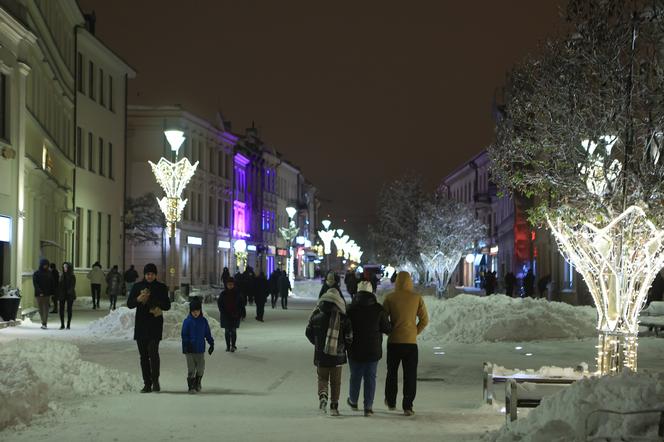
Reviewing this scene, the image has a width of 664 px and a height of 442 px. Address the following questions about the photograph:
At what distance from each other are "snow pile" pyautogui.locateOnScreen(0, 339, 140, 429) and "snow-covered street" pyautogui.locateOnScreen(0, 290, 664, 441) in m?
0.18

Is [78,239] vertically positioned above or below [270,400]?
above

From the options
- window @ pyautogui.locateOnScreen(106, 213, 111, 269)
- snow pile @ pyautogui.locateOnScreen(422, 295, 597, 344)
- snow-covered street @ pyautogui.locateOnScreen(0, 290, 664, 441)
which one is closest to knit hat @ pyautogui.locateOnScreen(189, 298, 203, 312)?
snow-covered street @ pyautogui.locateOnScreen(0, 290, 664, 441)

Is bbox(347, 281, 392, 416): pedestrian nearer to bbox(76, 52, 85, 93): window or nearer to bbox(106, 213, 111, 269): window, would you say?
bbox(76, 52, 85, 93): window

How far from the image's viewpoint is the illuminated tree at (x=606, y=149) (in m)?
14.8

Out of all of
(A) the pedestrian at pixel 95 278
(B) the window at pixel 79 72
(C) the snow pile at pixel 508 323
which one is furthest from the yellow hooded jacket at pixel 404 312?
(B) the window at pixel 79 72

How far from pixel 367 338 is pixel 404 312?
631 millimetres

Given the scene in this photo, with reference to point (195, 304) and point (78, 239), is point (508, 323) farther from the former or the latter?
point (78, 239)

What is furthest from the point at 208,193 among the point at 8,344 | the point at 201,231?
the point at 8,344

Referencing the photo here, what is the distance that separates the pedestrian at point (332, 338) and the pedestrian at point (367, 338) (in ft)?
0.32

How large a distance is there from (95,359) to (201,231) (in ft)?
176

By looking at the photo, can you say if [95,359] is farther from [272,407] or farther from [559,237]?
[559,237]

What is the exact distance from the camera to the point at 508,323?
25109 mm

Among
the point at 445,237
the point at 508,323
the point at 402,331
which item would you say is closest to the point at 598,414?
the point at 402,331

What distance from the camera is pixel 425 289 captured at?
60344mm
